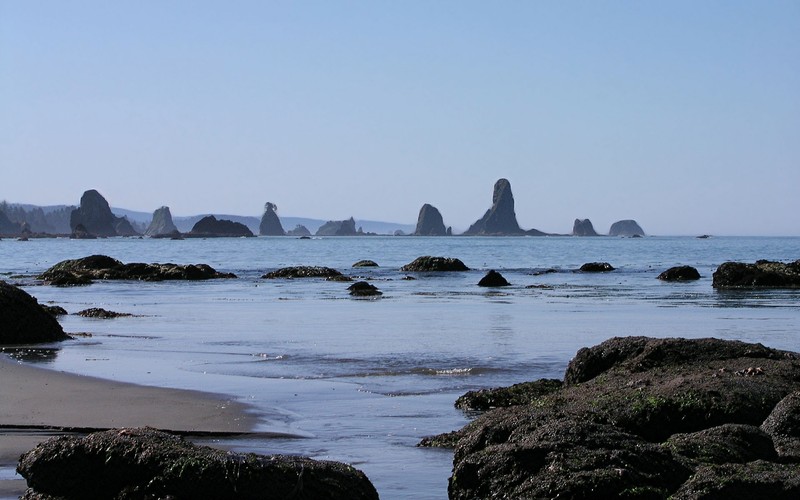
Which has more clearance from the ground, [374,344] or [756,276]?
[756,276]

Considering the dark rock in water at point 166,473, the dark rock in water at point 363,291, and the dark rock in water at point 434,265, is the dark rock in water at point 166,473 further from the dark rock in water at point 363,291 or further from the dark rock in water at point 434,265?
the dark rock in water at point 434,265

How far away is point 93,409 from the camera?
11734 mm

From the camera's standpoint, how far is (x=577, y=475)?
22.7 feet

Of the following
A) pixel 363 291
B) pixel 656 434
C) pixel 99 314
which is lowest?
pixel 99 314

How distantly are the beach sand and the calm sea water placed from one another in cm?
55

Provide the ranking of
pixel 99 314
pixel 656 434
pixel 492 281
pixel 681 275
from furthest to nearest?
pixel 681 275
pixel 492 281
pixel 99 314
pixel 656 434

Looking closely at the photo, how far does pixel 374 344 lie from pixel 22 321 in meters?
6.36

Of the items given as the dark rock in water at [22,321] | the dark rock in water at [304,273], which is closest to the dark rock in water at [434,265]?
the dark rock in water at [304,273]

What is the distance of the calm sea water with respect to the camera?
35.9 feet

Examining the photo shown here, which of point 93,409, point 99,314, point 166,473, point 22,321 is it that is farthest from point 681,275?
point 166,473

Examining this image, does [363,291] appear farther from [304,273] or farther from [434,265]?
[434,265]

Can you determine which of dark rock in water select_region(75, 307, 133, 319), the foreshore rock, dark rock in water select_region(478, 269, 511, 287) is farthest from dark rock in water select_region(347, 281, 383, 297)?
the foreshore rock

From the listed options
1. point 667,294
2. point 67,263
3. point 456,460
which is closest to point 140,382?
point 456,460

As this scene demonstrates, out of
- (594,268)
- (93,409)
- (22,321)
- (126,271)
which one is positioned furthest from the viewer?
(594,268)
